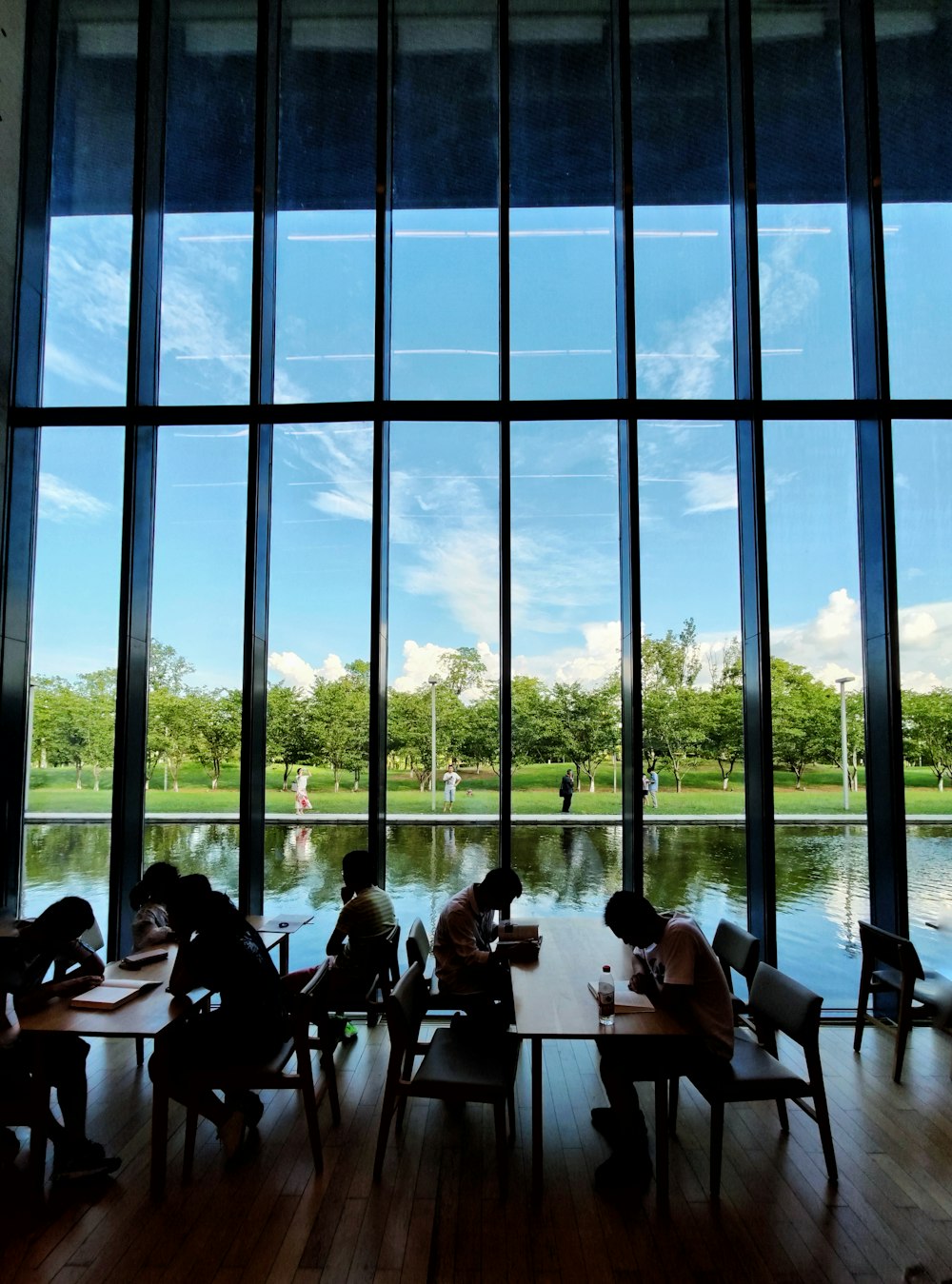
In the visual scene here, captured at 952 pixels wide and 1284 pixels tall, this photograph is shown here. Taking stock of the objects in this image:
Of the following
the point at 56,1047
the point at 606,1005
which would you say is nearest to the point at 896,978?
the point at 606,1005

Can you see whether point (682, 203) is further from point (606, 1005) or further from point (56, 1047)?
point (56, 1047)

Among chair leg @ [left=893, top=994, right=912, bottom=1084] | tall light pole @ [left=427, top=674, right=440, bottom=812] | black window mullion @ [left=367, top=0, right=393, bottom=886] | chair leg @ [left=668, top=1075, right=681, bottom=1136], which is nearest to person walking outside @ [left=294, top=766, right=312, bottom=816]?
black window mullion @ [left=367, top=0, right=393, bottom=886]

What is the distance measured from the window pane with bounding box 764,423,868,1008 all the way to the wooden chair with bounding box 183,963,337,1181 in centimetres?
Result: 338

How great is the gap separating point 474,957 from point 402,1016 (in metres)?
0.67

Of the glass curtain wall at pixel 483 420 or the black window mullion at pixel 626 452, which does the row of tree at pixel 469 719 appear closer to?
the glass curtain wall at pixel 483 420

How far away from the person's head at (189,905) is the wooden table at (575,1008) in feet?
4.48

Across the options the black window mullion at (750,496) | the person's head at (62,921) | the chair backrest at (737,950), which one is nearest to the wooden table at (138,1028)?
the person's head at (62,921)

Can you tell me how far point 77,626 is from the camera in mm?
5148

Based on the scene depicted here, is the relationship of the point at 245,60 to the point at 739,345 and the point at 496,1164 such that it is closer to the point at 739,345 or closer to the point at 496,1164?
the point at 739,345

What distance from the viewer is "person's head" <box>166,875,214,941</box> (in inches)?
117

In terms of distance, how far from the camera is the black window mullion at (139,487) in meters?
4.91

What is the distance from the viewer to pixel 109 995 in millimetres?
3154

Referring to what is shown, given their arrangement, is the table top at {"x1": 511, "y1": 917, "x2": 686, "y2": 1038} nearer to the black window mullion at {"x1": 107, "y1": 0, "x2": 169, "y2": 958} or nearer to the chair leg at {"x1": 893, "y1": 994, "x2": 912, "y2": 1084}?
the chair leg at {"x1": 893, "y1": 994, "x2": 912, "y2": 1084}

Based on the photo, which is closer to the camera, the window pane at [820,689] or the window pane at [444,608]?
the window pane at [820,689]
